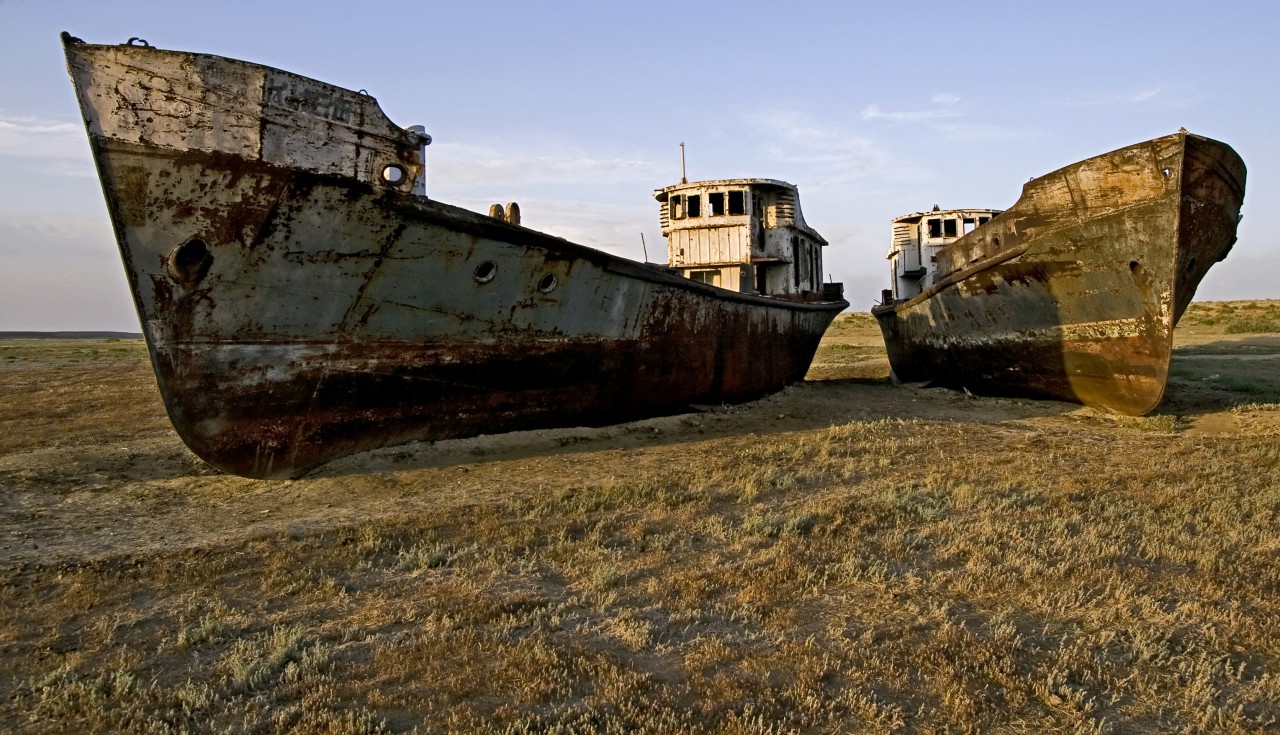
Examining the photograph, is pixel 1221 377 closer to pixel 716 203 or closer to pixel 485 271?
pixel 716 203

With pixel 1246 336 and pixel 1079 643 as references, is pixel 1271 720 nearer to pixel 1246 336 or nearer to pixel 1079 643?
pixel 1079 643

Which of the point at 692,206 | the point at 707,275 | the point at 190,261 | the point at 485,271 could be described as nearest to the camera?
the point at 190,261

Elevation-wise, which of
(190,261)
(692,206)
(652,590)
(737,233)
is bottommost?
(652,590)

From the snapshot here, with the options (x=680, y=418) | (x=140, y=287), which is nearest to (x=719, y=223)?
(x=680, y=418)

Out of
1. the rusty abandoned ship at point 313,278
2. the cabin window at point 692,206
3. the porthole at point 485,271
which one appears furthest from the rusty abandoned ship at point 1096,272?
the porthole at point 485,271

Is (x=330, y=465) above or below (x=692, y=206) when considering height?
below

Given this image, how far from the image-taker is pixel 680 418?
34.0 feet

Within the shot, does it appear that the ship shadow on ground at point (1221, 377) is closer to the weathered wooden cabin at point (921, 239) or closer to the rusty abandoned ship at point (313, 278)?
the weathered wooden cabin at point (921, 239)

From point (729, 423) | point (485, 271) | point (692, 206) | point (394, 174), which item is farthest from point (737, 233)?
point (394, 174)

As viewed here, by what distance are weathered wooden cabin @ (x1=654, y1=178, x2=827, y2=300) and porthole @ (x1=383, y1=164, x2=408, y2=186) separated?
7941mm

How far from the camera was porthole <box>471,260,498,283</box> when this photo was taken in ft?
24.0

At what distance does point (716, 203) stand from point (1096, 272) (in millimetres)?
6738

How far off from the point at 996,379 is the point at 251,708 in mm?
11802

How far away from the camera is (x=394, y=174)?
6590 mm
